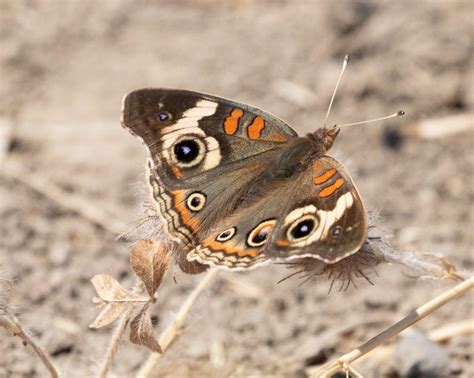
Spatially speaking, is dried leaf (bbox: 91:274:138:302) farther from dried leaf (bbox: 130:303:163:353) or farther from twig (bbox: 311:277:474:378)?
twig (bbox: 311:277:474:378)

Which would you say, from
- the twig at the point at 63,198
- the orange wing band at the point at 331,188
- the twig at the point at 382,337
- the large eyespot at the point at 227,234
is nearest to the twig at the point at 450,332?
the twig at the point at 382,337

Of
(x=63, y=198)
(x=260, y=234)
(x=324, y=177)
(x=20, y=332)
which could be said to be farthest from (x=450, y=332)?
(x=63, y=198)

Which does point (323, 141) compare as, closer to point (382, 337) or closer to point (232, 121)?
point (232, 121)

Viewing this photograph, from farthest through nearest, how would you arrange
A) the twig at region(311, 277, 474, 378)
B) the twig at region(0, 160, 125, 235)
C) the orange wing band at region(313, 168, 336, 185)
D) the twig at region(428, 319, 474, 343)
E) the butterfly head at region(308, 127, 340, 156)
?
the twig at region(0, 160, 125, 235) < the twig at region(428, 319, 474, 343) < the butterfly head at region(308, 127, 340, 156) < the orange wing band at region(313, 168, 336, 185) < the twig at region(311, 277, 474, 378)

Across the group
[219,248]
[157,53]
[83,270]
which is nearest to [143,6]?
[157,53]

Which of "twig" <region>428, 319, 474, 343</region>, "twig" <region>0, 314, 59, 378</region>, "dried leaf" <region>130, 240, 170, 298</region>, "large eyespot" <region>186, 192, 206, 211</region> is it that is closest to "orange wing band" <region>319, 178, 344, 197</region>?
"large eyespot" <region>186, 192, 206, 211</region>

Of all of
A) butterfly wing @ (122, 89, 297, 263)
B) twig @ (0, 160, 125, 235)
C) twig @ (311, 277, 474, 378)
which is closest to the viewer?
twig @ (311, 277, 474, 378)

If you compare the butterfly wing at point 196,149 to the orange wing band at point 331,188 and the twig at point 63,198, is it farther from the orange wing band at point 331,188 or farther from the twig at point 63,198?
the twig at point 63,198
